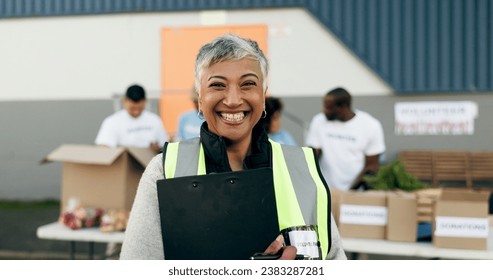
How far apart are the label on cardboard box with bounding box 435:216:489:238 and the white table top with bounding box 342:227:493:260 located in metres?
0.09

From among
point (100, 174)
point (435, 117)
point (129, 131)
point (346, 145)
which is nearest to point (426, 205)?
point (346, 145)

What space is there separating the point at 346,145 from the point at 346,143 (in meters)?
0.02

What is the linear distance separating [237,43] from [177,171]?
32 cm

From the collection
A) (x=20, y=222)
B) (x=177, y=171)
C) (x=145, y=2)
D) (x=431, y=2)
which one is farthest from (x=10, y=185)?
(x=177, y=171)

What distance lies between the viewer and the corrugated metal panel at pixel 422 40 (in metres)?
7.59

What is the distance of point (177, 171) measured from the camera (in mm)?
1317

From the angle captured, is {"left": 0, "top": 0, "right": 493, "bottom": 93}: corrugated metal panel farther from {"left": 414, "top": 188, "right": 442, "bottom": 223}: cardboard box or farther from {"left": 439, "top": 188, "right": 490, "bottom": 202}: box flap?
{"left": 439, "top": 188, "right": 490, "bottom": 202}: box flap

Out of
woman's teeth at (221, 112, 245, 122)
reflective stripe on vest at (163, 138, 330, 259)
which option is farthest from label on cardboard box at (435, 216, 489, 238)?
woman's teeth at (221, 112, 245, 122)

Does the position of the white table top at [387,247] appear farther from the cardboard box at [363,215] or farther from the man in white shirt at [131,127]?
the man in white shirt at [131,127]

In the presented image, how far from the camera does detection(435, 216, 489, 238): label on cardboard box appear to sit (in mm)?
3123

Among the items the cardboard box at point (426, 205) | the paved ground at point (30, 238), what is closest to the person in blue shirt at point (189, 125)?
the paved ground at point (30, 238)

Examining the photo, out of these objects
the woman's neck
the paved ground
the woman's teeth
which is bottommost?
the paved ground

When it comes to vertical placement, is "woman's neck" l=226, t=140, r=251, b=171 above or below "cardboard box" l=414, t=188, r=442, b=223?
above

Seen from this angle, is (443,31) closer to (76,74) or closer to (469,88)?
(469,88)
